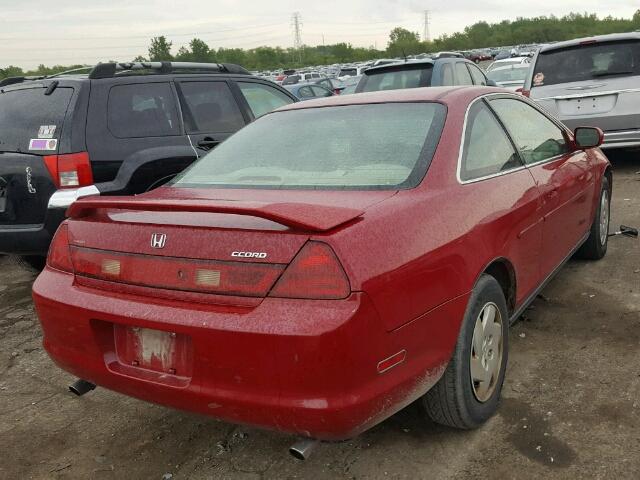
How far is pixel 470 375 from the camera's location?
2.60m

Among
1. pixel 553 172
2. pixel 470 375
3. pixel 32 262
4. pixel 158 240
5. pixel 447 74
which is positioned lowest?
pixel 32 262

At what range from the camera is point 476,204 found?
8.89 feet

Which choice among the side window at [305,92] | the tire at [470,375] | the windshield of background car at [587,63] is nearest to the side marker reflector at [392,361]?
the tire at [470,375]

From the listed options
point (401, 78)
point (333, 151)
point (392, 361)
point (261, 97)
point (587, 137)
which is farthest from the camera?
point (401, 78)

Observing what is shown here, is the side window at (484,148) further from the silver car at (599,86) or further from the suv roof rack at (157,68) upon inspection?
the silver car at (599,86)

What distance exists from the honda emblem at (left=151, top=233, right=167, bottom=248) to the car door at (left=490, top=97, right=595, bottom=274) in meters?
1.98

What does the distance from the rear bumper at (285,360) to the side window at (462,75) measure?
754 centimetres

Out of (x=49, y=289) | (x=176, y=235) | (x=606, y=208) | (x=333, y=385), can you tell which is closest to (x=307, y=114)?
(x=176, y=235)

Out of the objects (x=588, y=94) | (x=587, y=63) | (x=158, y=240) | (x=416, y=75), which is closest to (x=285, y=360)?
(x=158, y=240)

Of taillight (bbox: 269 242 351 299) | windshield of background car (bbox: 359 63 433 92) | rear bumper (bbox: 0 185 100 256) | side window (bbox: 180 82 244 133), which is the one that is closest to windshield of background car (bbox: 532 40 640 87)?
windshield of background car (bbox: 359 63 433 92)

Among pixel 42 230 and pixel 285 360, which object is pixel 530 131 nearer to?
pixel 285 360

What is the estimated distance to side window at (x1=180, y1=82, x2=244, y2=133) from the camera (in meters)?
5.50

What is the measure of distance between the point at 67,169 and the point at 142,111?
0.95 meters

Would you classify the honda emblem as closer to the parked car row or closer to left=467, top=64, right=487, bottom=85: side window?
the parked car row
